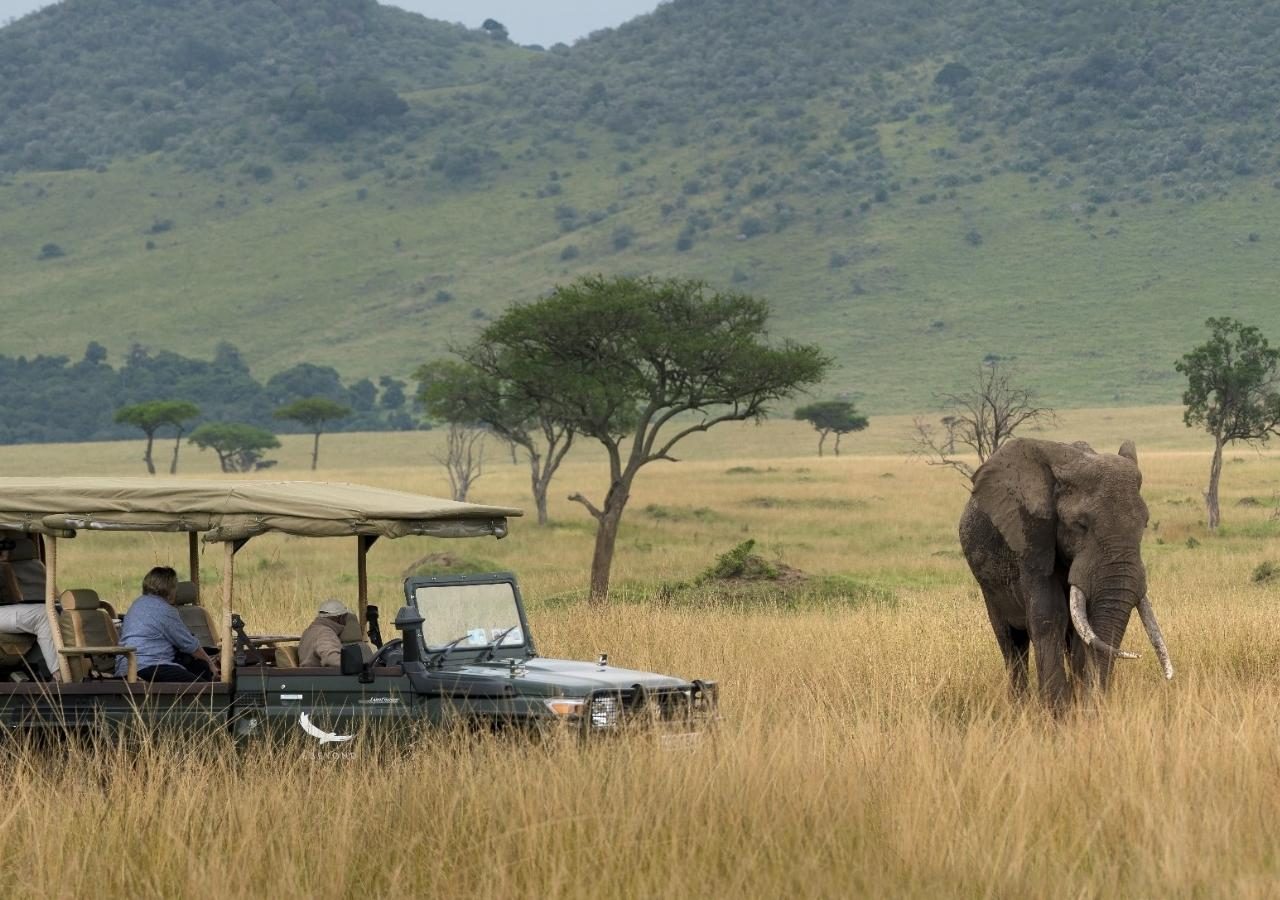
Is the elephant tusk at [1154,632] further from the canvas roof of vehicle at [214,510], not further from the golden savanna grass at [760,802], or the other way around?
the canvas roof of vehicle at [214,510]

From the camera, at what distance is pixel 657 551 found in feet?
131

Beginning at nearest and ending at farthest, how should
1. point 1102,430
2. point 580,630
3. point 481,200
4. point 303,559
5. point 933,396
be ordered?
1. point 580,630
2. point 303,559
3. point 1102,430
4. point 933,396
5. point 481,200

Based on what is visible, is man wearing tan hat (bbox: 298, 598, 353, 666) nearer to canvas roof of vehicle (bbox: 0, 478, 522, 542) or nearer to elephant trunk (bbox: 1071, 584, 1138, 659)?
canvas roof of vehicle (bbox: 0, 478, 522, 542)

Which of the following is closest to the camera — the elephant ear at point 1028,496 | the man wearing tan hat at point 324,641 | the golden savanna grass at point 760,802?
the golden savanna grass at point 760,802

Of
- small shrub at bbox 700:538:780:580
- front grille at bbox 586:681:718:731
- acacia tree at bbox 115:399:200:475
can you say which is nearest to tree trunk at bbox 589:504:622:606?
small shrub at bbox 700:538:780:580

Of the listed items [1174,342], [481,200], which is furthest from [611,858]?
[481,200]

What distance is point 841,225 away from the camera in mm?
159500

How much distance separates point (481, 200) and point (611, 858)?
177531 millimetres

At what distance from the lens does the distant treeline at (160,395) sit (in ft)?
414

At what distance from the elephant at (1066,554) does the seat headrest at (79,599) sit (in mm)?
5848

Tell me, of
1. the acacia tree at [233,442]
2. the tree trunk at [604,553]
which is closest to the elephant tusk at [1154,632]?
the tree trunk at [604,553]

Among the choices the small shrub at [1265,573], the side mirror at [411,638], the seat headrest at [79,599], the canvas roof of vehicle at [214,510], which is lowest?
the small shrub at [1265,573]

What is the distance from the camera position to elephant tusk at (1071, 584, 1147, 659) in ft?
37.9

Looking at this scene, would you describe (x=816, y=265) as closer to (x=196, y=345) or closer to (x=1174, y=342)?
(x=1174, y=342)
